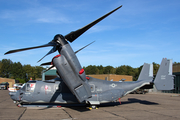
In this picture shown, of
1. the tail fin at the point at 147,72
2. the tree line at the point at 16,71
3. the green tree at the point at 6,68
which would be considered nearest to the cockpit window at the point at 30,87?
the tail fin at the point at 147,72

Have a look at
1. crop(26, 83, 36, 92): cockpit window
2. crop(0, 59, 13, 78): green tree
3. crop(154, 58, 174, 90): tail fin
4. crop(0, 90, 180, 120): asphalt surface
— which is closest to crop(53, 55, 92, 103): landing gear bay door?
crop(0, 90, 180, 120): asphalt surface

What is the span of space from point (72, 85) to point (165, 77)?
9.41 metres

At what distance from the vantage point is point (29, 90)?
14.5 meters

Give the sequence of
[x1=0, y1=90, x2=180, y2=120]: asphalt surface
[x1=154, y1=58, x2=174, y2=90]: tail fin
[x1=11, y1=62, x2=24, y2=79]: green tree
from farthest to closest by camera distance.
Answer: [x1=11, y1=62, x2=24, y2=79]: green tree < [x1=154, y1=58, x2=174, y2=90]: tail fin < [x1=0, y1=90, x2=180, y2=120]: asphalt surface

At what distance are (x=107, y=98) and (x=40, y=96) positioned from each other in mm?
6105

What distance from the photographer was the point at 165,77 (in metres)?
15.5

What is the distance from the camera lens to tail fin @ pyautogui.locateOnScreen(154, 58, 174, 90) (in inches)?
598

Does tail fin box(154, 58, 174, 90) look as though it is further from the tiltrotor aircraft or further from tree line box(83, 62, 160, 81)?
tree line box(83, 62, 160, 81)

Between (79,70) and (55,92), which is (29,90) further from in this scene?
(79,70)

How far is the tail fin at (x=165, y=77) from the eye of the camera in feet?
49.8

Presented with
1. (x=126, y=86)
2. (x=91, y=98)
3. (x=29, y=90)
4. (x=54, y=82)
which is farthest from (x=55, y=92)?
(x=126, y=86)

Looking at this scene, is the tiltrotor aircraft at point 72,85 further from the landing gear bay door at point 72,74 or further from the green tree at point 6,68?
the green tree at point 6,68

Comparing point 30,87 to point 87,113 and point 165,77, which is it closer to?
point 87,113

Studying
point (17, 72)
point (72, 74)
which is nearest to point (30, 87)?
point (72, 74)
